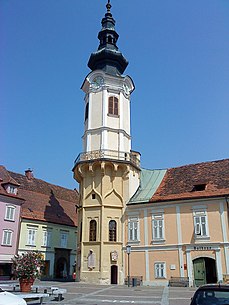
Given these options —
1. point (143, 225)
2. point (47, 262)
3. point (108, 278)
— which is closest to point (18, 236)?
point (47, 262)

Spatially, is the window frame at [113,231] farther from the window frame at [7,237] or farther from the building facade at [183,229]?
the window frame at [7,237]

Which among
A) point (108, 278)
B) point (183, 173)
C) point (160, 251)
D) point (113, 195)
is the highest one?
point (183, 173)

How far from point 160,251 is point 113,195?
6.66 meters

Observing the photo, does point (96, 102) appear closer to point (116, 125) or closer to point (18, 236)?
point (116, 125)

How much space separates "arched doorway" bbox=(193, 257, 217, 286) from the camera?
25328 mm

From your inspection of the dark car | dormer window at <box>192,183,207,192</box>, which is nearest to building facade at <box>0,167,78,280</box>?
dormer window at <box>192,183,207,192</box>

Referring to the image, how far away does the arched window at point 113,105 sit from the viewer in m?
33.5

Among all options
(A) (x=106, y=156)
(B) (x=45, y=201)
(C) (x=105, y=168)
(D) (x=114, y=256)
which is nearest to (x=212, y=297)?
(D) (x=114, y=256)

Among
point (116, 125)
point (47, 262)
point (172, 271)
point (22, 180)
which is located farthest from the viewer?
point (22, 180)

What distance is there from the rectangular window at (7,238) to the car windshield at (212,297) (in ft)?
93.9

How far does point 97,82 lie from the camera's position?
34531mm

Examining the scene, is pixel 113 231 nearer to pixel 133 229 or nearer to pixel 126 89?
pixel 133 229

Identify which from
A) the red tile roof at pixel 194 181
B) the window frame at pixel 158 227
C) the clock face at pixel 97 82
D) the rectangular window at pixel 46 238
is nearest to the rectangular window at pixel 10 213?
the rectangular window at pixel 46 238

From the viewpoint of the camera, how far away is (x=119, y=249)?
2923 cm
